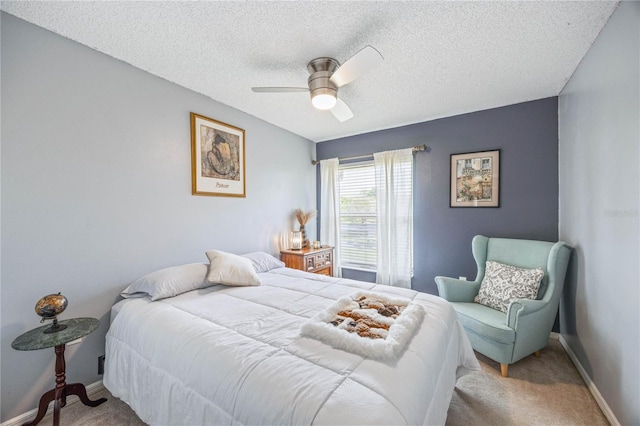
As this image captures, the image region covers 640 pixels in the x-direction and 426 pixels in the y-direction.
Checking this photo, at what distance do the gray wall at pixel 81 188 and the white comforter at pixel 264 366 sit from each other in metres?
0.41

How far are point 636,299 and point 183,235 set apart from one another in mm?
3290

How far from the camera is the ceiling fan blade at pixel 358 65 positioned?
63.1 inches

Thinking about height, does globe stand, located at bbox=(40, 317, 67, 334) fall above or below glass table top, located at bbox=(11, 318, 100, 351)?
above

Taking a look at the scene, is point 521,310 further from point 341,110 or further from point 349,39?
point 349,39

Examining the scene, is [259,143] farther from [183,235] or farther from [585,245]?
[585,245]

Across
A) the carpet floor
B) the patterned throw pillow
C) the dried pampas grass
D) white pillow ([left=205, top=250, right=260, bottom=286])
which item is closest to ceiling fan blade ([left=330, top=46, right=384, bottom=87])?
white pillow ([left=205, top=250, right=260, bottom=286])

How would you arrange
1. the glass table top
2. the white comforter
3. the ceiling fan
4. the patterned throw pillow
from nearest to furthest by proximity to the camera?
the white comforter
the glass table top
the ceiling fan
the patterned throw pillow

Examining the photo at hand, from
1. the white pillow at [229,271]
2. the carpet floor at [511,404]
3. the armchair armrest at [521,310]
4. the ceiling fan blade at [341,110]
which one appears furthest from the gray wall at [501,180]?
the white pillow at [229,271]

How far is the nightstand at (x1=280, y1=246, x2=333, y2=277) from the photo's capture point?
3.38 meters

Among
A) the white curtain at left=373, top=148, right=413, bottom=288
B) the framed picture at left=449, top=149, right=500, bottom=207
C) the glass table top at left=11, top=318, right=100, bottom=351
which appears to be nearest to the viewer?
the glass table top at left=11, top=318, right=100, bottom=351

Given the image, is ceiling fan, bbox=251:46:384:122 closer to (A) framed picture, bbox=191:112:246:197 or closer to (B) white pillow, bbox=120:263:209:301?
(A) framed picture, bbox=191:112:246:197

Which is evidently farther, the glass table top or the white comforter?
the glass table top

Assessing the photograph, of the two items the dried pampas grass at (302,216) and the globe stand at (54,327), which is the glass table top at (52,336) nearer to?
the globe stand at (54,327)

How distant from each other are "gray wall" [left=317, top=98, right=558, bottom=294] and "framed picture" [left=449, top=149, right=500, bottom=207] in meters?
0.06
